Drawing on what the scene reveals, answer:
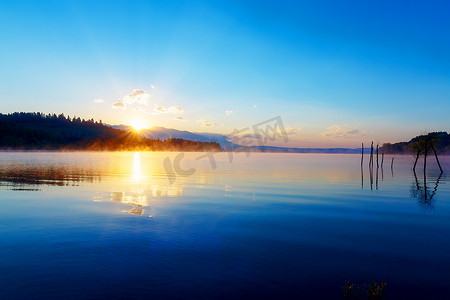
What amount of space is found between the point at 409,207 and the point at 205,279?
22.2m

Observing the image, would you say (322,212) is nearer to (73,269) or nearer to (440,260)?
(440,260)

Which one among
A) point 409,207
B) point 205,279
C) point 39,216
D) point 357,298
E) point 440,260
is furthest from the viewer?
point 409,207

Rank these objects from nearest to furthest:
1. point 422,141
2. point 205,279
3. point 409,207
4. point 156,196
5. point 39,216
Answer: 1. point 205,279
2. point 39,216
3. point 409,207
4. point 156,196
5. point 422,141

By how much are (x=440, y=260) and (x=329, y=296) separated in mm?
6566

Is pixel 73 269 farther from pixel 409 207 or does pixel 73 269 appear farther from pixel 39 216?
pixel 409 207

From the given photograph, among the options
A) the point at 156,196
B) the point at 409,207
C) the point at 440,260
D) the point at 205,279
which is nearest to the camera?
the point at 205,279

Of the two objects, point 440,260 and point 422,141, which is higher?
A: point 422,141

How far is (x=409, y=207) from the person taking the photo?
2478 centimetres

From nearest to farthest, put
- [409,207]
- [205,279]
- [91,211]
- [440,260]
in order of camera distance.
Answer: [205,279]
[440,260]
[91,211]
[409,207]

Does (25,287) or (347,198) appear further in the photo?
(347,198)

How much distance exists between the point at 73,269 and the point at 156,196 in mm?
18045

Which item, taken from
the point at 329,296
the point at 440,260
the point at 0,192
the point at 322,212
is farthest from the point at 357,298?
the point at 0,192

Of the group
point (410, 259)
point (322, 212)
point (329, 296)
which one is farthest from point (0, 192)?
point (410, 259)

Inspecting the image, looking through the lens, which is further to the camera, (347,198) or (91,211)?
(347,198)
